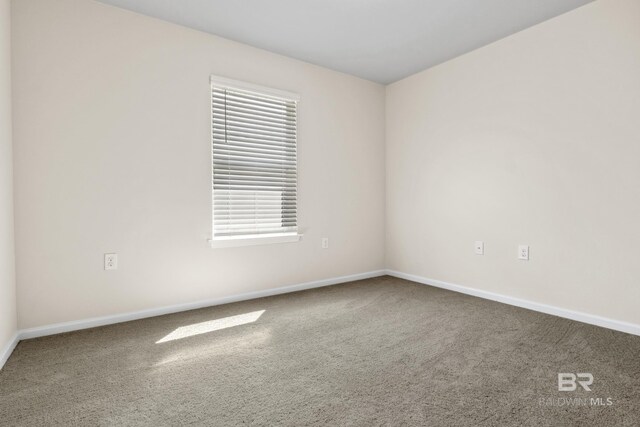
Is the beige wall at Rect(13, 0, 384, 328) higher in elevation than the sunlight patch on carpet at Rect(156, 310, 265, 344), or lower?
higher

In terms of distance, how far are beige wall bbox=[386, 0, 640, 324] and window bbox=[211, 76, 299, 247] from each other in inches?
59.4

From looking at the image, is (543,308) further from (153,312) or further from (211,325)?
(153,312)

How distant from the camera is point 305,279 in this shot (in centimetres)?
362

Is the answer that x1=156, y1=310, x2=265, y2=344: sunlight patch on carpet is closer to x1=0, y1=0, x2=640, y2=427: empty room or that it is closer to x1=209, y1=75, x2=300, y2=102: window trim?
x1=0, y1=0, x2=640, y2=427: empty room

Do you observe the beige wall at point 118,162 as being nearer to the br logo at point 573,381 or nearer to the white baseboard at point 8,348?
the white baseboard at point 8,348

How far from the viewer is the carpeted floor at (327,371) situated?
57.4 inches

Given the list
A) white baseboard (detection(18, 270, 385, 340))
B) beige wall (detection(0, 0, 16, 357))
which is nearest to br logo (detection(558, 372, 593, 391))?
white baseboard (detection(18, 270, 385, 340))

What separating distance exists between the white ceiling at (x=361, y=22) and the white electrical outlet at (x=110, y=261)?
6.22ft

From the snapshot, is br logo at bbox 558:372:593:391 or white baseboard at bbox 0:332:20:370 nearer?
br logo at bbox 558:372:593:391

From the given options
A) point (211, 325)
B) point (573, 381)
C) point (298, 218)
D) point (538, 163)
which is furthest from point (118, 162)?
point (538, 163)

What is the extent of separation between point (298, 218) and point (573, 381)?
8.24ft

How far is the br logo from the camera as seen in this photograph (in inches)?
65.1

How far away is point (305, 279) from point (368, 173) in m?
1.50

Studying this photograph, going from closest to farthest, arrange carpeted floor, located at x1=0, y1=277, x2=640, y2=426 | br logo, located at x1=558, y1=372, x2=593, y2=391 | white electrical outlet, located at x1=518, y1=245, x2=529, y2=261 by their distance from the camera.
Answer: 1. carpeted floor, located at x1=0, y1=277, x2=640, y2=426
2. br logo, located at x1=558, y1=372, x2=593, y2=391
3. white electrical outlet, located at x1=518, y1=245, x2=529, y2=261
